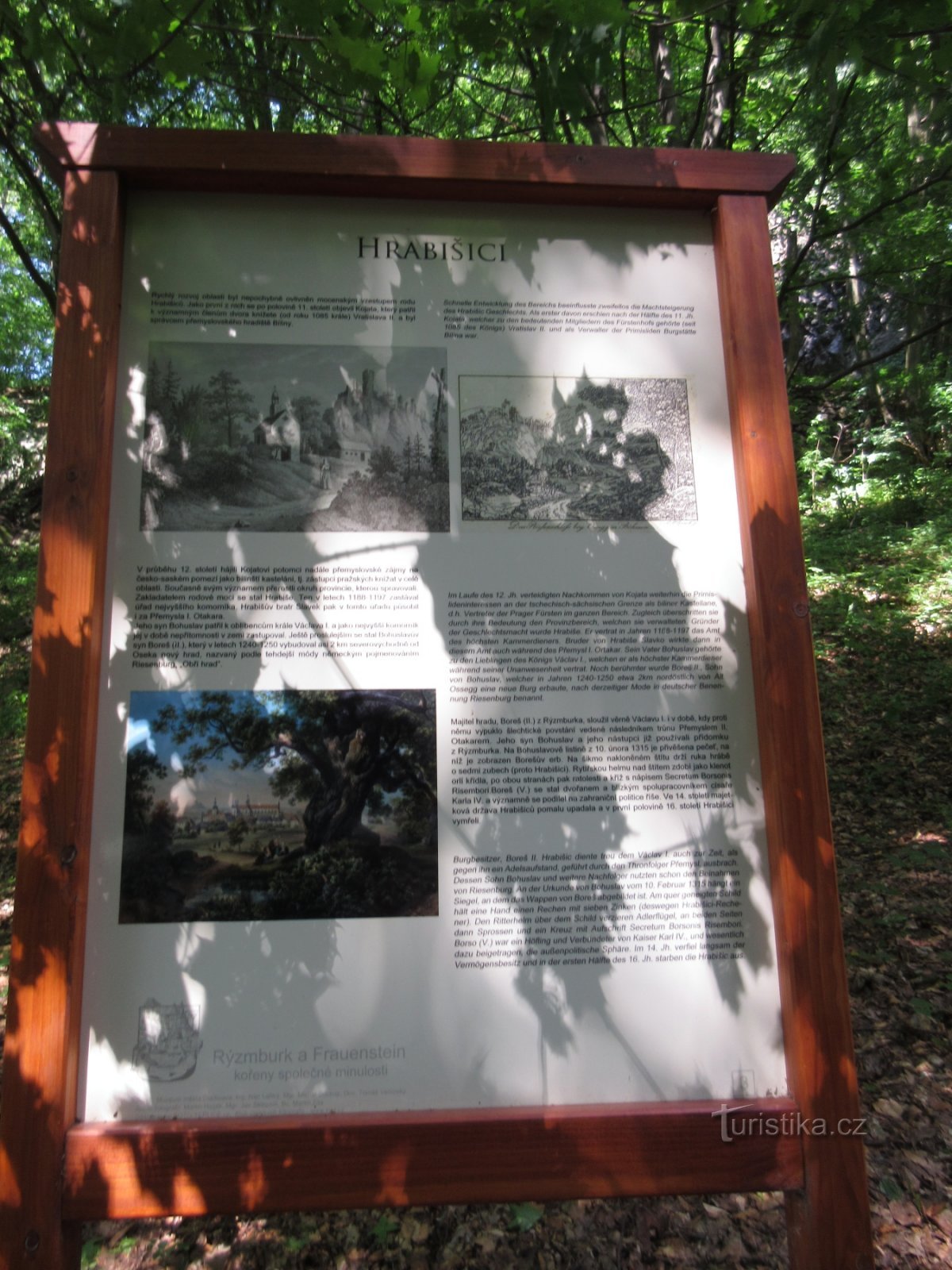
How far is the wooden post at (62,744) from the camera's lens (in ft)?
5.58

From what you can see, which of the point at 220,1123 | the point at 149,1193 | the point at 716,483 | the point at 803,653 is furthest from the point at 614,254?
the point at 149,1193

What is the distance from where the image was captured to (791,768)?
195 cm

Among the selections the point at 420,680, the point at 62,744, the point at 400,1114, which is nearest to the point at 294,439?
the point at 420,680

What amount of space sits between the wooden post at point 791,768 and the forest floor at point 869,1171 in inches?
43.9

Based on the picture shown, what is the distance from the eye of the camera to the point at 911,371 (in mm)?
13930

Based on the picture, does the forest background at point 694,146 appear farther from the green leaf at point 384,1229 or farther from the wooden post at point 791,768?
the wooden post at point 791,768

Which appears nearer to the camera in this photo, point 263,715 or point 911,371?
point 263,715

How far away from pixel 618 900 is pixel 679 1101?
0.49 metres

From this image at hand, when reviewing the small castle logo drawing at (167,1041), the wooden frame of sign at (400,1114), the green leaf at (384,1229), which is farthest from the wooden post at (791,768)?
the green leaf at (384,1229)

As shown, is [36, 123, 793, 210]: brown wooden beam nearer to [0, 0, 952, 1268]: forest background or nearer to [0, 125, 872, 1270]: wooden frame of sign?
[0, 125, 872, 1270]: wooden frame of sign

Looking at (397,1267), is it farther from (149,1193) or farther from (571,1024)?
(571,1024)

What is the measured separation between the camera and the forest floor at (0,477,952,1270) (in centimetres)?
263

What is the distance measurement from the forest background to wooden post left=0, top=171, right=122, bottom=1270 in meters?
0.87

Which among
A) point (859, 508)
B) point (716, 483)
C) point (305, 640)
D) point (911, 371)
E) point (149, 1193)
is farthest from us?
point (911, 371)
